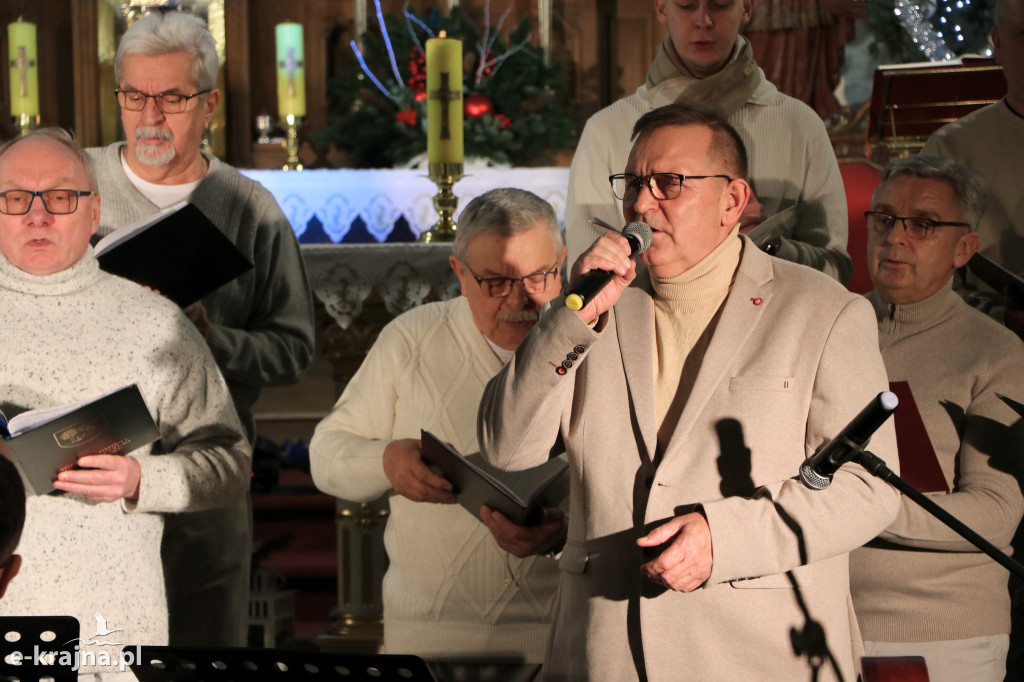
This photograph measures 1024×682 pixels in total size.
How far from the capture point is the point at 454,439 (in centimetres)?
299

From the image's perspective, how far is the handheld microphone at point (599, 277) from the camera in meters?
2.05

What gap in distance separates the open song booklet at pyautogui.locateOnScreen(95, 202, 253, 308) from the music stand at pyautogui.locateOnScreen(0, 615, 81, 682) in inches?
51.6

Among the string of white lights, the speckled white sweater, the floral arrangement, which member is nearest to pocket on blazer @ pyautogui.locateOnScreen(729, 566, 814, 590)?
the speckled white sweater

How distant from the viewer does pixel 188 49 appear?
3441 millimetres

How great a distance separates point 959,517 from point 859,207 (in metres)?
2.89

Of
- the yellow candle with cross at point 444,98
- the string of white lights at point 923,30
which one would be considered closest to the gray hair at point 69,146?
the yellow candle with cross at point 444,98

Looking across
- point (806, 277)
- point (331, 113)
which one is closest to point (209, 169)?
point (806, 277)

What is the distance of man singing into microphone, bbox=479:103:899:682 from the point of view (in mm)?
2135

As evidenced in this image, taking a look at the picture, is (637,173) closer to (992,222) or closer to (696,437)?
(696,437)

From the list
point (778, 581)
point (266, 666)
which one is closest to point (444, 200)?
point (778, 581)

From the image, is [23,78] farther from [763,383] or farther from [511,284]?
[763,383]

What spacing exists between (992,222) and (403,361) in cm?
165

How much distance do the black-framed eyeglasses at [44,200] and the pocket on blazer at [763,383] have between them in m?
1.43

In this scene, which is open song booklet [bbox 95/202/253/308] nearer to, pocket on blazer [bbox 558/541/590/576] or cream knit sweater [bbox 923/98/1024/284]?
pocket on blazer [bbox 558/541/590/576]
